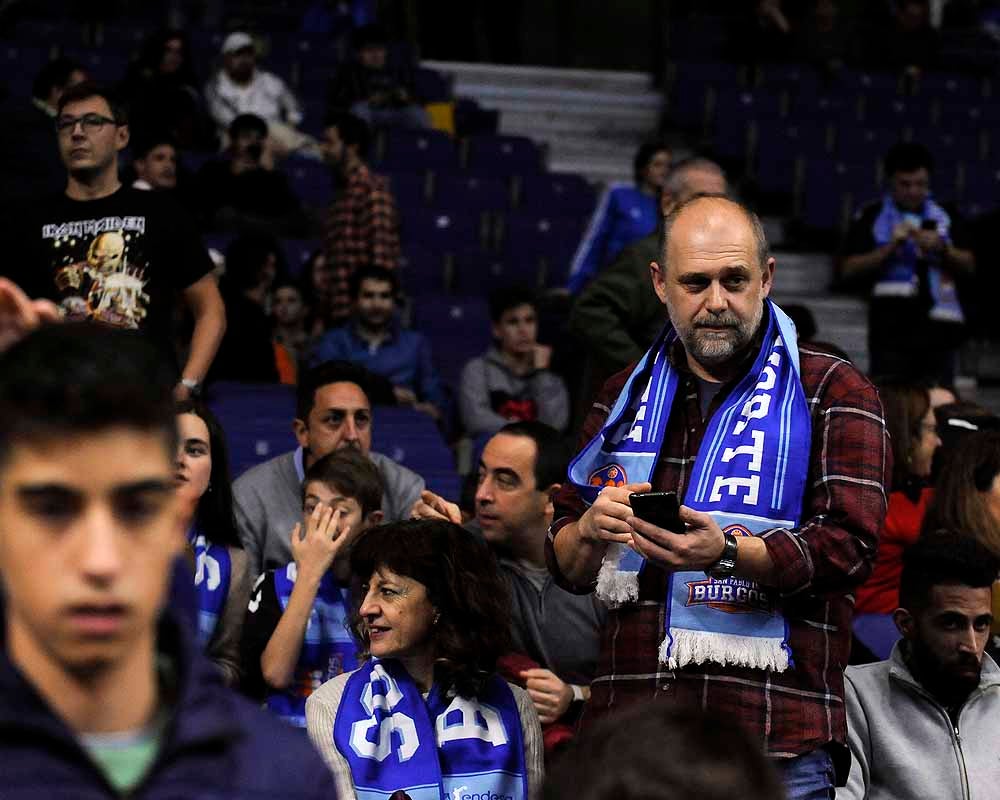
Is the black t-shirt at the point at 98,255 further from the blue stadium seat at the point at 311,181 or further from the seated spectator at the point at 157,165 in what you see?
the blue stadium seat at the point at 311,181

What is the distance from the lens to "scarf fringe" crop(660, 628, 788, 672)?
282 centimetres

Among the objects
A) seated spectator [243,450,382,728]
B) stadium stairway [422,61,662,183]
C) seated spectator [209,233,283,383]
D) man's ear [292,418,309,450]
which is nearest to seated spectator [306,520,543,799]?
seated spectator [243,450,382,728]

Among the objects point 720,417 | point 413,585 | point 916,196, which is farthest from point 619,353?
point 916,196

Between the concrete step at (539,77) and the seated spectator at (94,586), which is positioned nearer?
the seated spectator at (94,586)

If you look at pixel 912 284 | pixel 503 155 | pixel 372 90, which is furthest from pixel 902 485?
pixel 372 90

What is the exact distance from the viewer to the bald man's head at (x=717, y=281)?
9.73ft

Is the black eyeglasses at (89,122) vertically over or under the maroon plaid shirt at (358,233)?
over

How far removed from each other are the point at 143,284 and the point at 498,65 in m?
8.11

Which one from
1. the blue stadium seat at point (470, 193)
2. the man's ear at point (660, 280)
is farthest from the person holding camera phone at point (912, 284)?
the man's ear at point (660, 280)

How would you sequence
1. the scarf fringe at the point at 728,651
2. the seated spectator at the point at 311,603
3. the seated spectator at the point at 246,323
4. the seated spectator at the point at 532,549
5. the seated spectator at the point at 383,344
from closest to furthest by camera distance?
the scarf fringe at the point at 728,651 < the seated spectator at the point at 311,603 < the seated spectator at the point at 532,549 < the seated spectator at the point at 246,323 < the seated spectator at the point at 383,344

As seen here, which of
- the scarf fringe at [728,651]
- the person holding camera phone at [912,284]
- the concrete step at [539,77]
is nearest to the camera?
the scarf fringe at [728,651]

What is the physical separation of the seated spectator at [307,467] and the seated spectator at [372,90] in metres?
4.99

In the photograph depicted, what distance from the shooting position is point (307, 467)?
4902 millimetres

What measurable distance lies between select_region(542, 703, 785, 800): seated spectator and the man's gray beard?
4.53 ft
